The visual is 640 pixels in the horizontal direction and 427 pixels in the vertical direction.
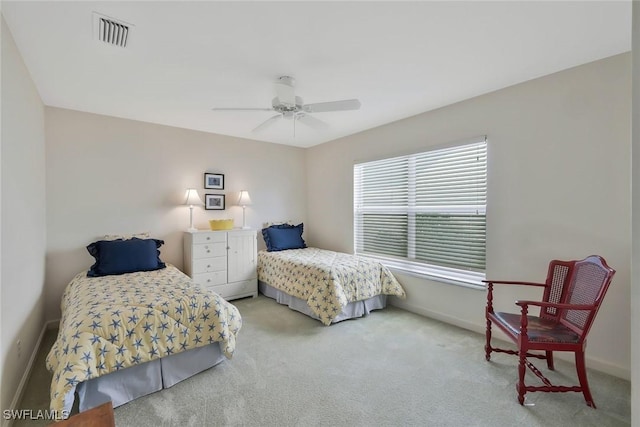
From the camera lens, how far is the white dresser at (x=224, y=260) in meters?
3.85

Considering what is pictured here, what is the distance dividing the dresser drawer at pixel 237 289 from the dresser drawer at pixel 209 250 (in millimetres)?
446

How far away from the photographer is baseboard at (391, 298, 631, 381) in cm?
220

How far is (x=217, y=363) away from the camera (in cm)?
242

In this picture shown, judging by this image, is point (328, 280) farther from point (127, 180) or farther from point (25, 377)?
point (127, 180)

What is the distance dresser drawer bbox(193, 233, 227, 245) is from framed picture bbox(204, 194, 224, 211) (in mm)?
577

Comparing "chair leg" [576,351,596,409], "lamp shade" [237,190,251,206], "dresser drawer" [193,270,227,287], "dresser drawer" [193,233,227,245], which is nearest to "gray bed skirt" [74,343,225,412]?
"dresser drawer" [193,270,227,287]

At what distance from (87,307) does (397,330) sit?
277 centimetres

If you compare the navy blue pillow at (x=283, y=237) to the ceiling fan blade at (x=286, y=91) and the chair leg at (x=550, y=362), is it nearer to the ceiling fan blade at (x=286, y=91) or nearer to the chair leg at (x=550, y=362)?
the ceiling fan blade at (x=286, y=91)

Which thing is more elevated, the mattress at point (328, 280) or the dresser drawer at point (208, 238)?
the dresser drawer at point (208, 238)

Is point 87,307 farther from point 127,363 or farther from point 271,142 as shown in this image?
point 271,142

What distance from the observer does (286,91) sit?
248 centimetres

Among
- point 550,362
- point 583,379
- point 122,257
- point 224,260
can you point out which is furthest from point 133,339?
point 550,362

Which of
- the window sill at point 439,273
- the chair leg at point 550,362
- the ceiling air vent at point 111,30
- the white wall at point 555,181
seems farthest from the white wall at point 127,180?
the chair leg at point 550,362

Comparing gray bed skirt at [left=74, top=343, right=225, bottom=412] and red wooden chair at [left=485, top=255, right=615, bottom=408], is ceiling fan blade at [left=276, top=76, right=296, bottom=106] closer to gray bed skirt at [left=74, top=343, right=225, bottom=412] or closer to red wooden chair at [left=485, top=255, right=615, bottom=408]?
gray bed skirt at [left=74, top=343, right=225, bottom=412]
